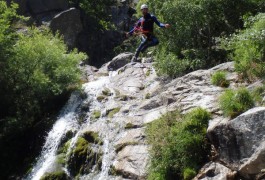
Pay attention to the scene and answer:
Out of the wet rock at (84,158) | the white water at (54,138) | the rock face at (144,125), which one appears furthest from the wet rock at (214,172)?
the white water at (54,138)

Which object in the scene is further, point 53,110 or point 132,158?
point 53,110

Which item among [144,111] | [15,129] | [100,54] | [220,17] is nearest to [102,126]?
[144,111]

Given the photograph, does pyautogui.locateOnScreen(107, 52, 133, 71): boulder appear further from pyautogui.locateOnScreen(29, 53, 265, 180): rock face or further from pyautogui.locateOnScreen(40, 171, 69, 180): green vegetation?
pyautogui.locateOnScreen(40, 171, 69, 180): green vegetation

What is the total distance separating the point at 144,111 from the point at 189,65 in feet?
14.5

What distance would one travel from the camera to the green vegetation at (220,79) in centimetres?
1442

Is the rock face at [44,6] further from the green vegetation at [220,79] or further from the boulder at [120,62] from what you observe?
the green vegetation at [220,79]

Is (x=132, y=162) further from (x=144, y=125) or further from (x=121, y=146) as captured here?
(x=144, y=125)

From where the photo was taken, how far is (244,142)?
983 cm

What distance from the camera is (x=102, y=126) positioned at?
54.5 ft

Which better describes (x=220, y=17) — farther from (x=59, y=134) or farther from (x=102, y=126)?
(x=59, y=134)

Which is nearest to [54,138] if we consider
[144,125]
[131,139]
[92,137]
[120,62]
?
[92,137]

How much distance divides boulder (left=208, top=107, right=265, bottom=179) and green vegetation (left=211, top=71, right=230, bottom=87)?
13.2 ft

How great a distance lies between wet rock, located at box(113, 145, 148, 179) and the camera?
12703 millimetres

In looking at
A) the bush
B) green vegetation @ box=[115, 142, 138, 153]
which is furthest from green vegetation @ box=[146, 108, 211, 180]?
green vegetation @ box=[115, 142, 138, 153]
